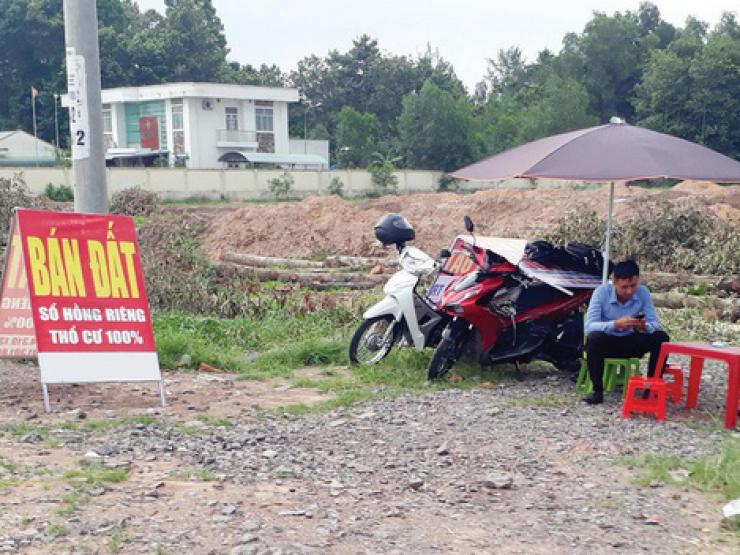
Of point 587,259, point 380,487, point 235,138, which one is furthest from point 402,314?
point 235,138

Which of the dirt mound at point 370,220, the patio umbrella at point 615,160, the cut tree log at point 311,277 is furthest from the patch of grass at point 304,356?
the dirt mound at point 370,220

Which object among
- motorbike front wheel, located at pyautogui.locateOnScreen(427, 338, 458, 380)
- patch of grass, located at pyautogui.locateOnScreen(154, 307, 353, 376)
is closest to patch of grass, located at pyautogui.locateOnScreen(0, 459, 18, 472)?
patch of grass, located at pyautogui.locateOnScreen(154, 307, 353, 376)

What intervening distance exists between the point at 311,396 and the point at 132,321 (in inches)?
62.9

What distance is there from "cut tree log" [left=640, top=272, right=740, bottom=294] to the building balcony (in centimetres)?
4410

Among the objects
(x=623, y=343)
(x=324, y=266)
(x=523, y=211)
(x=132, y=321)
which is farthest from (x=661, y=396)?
(x=523, y=211)

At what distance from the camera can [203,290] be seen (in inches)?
490

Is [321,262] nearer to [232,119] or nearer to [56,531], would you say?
[56,531]

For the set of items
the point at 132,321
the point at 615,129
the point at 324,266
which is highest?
the point at 615,129

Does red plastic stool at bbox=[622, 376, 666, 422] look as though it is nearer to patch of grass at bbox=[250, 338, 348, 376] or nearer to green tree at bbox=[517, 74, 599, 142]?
patch of grass at bbox=[250, 338, 348, 376]

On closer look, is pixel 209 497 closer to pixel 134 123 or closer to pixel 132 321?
pixel 132 321

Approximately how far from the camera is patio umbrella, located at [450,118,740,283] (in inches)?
281

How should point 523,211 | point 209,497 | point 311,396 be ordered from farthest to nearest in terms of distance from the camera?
point 523,211, point 311,396, point 209,497

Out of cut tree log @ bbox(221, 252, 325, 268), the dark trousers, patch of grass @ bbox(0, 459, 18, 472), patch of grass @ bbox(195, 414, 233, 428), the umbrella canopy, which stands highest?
the umbrella canopy

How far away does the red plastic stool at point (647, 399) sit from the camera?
6699 millimetres
